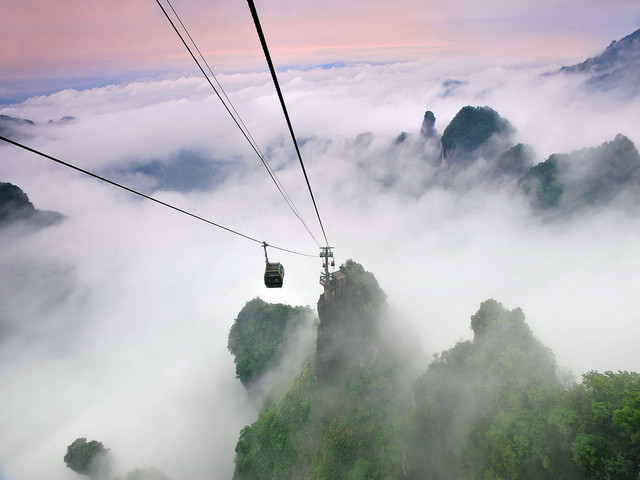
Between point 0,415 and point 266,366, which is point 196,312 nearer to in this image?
point 0,415

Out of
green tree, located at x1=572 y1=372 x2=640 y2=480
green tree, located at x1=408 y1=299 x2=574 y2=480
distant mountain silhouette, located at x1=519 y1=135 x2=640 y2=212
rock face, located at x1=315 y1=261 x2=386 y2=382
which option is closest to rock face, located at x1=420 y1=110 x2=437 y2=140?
distant mountain silhouette, located at x1=519 y1=135 x2=640 y2=212

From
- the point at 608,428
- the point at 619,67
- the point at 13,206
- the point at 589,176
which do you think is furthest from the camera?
the point at 619,67

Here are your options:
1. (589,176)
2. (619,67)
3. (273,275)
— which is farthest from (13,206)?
(619,67)

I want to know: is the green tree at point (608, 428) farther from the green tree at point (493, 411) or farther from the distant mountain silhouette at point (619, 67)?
the distant mountain silhouette at point (619, 67)

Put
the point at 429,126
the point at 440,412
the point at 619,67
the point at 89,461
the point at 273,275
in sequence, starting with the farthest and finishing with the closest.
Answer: the point at 619,67
the point at 429,126
the point at 89,461
the point at 440,412
the point at 273,275

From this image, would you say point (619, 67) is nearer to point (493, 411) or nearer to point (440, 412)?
point (493, 411)

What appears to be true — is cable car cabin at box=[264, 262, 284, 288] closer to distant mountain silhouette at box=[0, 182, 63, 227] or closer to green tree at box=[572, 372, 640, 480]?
green tree at box=[572, 372, 640, 480]
